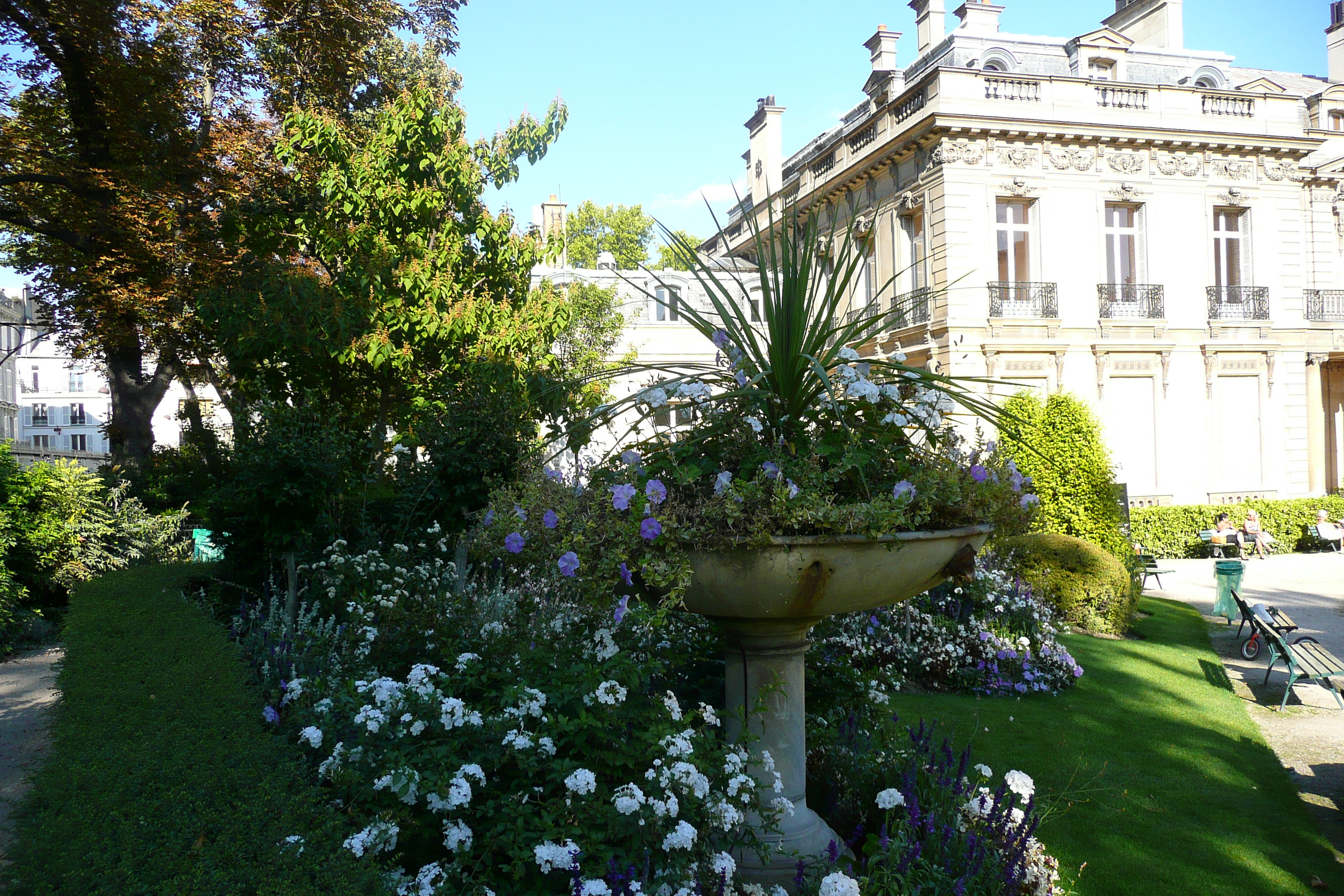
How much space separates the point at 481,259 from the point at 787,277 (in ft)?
30.3

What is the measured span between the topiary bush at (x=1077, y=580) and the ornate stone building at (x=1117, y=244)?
342 inches

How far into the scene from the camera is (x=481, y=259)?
1174 cm

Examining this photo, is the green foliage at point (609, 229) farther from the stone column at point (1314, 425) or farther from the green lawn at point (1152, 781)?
the green lawn at point (1152, 781)

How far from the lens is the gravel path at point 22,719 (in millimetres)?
4496

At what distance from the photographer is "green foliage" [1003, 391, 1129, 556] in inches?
499

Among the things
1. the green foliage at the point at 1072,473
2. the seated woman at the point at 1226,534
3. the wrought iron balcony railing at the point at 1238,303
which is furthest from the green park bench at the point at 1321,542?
the green foliage at the point at 1072,473

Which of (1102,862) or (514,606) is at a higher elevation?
(514,606)

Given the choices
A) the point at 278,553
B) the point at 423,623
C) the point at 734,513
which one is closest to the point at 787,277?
the point at 734,513

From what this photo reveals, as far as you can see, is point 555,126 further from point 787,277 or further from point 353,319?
point 787,277

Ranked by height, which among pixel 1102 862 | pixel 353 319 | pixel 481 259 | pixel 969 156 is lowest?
pixel 1102 862

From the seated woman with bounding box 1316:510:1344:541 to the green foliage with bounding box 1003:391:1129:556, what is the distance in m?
9.69

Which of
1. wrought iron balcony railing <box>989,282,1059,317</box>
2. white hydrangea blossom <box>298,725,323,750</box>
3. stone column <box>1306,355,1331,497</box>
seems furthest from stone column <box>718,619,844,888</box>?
stone column <box>1306,355,1331,497</box>

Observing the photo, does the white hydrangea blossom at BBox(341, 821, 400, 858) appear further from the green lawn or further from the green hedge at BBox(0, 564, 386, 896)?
the green lawn

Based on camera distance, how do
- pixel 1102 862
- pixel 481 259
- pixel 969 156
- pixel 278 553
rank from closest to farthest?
pixel 1102 862 → pixel 278 553 → pixel 481 259 → pixel 969 156
